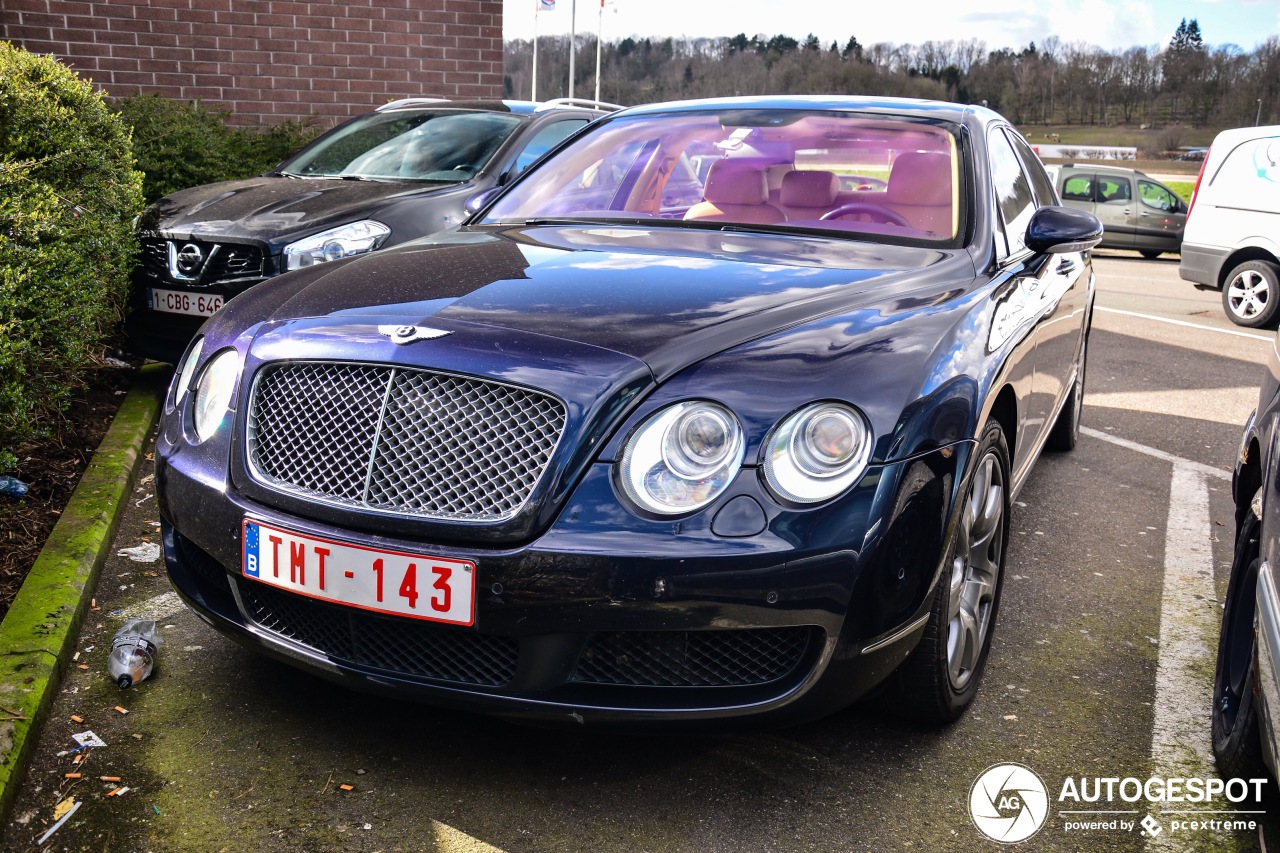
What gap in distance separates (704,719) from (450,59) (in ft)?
34.7

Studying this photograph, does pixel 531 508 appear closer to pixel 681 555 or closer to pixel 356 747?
pixel 681 555

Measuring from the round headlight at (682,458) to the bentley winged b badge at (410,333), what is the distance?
1.62 ft

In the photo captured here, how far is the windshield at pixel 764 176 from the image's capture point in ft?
11.2

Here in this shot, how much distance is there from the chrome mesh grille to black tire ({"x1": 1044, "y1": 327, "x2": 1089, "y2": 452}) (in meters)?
3.65

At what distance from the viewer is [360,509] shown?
2.30 meters

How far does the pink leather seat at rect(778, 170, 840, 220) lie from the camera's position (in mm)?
3451

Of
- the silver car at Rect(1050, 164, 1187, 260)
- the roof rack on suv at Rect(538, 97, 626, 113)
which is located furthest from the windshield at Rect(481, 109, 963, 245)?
the silver car at Rect(1050, 164, 1187, 260)

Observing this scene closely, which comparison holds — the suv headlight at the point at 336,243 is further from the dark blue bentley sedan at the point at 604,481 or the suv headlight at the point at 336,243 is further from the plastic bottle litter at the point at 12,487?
the dark blue bentley sedan at the point at 604,481

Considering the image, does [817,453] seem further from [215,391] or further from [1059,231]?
[1059,231]

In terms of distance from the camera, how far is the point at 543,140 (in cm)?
662

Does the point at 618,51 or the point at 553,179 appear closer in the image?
the point at 553,179

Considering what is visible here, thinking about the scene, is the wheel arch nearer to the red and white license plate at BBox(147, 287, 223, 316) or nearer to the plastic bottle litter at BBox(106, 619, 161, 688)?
the red and white license plate at BBox(147, 287, 223, 316)

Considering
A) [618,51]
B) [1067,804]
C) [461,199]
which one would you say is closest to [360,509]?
[1067,804]

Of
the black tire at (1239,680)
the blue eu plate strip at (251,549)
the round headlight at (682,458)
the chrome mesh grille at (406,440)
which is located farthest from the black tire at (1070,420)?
the blue eu plate strip at (251,549)
